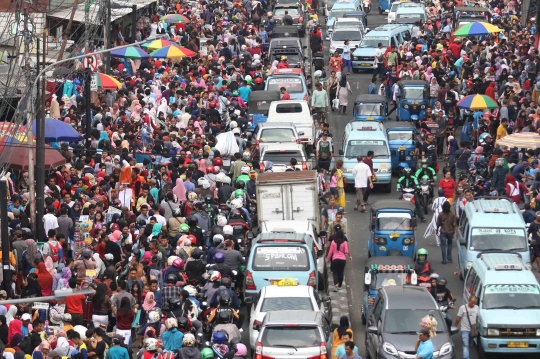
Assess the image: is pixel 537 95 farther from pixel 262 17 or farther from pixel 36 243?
pixel 262 17

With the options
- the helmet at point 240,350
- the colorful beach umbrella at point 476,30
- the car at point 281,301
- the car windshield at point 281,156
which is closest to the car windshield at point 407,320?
the car at point 281,301

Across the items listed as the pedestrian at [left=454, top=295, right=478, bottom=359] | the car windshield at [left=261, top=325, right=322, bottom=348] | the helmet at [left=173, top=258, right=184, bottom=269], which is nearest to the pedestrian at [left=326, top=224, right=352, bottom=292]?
the helmet at [left=173, top=258, right=184, bottom=269]

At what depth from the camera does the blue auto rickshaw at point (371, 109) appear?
41.3 meters

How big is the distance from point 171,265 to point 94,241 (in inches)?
76.2

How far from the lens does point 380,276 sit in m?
26.1

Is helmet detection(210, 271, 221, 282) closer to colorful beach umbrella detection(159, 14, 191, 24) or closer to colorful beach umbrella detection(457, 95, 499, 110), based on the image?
colorful beach umbrella detection(457, 95, 499, 110)

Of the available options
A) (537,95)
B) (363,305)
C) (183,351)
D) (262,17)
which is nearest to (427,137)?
(537,95)

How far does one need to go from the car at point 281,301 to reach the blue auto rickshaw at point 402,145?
1328 centimetres

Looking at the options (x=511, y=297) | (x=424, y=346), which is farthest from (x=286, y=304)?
(x=511, y=297)

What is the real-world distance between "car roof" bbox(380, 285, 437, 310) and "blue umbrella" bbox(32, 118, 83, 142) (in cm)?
998

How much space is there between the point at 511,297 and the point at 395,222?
580 cm

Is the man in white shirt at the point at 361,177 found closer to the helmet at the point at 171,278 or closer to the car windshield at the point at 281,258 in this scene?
the car windshield at the point at 281,258

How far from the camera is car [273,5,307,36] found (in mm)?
61062

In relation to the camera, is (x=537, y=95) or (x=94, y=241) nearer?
(x=94, y=241)
